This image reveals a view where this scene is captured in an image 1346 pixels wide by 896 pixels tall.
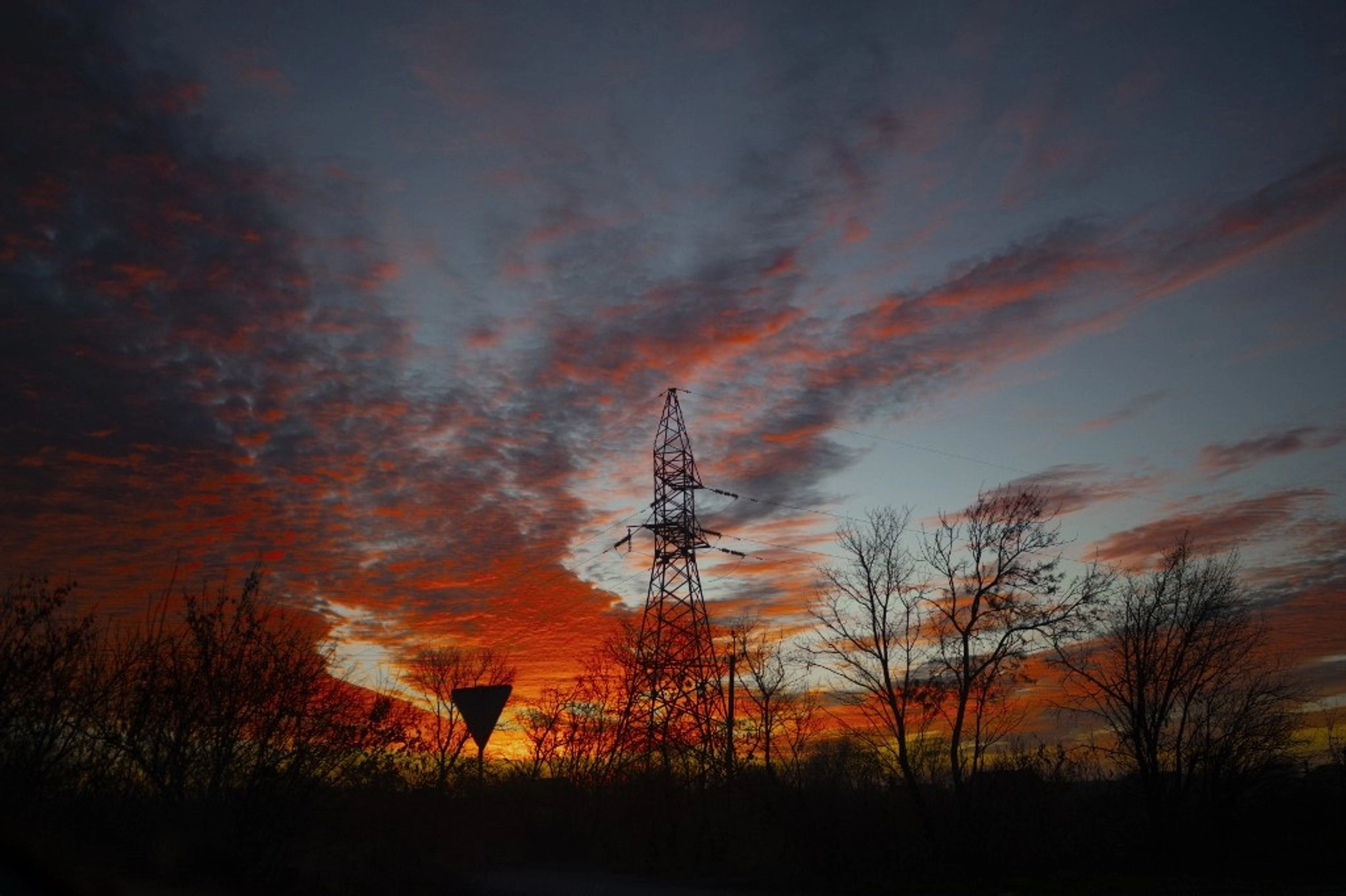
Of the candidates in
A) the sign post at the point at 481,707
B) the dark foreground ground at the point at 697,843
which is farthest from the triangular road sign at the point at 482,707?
the dark foreground ground at the point at 697,843

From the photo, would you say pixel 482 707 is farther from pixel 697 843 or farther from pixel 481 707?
pixel 697 843

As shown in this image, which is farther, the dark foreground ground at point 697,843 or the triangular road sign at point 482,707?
the triangular road sign at point 482,707

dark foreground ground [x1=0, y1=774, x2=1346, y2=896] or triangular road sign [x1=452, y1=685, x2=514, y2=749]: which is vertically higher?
triangular road sign [x1=452, y1=685, x2=514, y2=749]

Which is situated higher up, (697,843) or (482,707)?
(482,707)

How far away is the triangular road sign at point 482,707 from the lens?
15.4 metres

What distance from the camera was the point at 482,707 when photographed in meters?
15.7

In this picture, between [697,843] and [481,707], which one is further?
[697,843]

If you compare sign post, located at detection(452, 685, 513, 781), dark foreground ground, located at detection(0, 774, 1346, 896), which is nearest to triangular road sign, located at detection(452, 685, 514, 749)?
sign post, located at detection(452, 685, 513, 781)

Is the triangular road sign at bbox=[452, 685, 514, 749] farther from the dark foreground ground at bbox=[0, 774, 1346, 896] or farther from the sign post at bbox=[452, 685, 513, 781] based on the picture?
the dark foreground ground at bbox=[0, 774, 1346, 896]

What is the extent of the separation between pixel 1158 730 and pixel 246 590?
3206 cm

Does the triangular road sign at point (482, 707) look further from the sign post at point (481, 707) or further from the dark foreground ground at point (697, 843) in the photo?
the dark foreground ground at point (697, 843)

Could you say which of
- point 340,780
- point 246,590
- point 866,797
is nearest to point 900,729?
point 866,797

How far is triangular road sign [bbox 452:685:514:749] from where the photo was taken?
608 inches

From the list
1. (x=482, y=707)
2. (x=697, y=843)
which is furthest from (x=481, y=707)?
(x=697, y=843)
